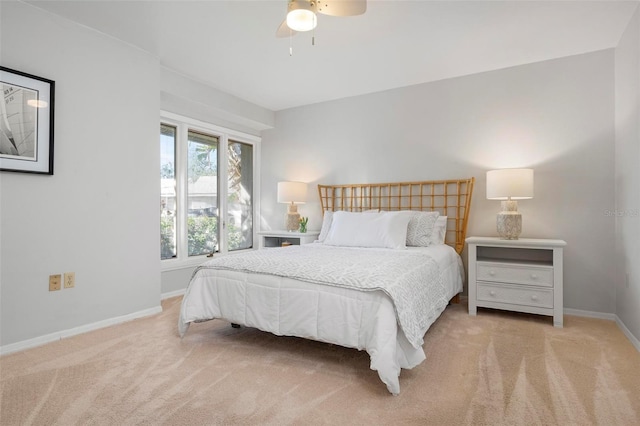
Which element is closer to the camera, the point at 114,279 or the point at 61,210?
the point at 61,210

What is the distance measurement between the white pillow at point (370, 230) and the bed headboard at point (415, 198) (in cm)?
62

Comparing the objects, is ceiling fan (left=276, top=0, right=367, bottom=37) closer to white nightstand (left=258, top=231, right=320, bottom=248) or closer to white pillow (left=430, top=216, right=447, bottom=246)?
white pillow (left=430, top=216, right=447, bottom=246)

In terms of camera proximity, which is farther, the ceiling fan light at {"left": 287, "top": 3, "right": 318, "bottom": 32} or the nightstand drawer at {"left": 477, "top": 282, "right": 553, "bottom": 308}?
the nightstand drawer at {"left": 477, "top": 282, "right": 553, "bottom": 308}

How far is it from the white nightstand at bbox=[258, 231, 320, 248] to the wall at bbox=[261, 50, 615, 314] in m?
0.81

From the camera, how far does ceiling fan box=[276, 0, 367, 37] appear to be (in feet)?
6.61

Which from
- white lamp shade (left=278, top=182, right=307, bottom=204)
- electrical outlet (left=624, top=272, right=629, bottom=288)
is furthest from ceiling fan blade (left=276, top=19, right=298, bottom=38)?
electrical outlet (left=624, top=272, right=629, bottom=288)

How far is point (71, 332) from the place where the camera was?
106 inches

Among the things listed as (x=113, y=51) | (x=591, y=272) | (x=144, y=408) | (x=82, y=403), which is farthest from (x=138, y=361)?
(x=591, y=272)

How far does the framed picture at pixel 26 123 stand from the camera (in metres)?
2.35

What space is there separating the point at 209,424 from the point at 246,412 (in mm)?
171

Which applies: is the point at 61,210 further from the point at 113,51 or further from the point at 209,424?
the point at 209,424

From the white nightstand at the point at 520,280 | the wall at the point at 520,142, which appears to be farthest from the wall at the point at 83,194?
the white nightstand at the point at 520,280

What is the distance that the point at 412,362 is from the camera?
190 cm

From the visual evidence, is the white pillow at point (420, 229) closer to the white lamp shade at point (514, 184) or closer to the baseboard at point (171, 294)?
the white lamp shade at point (514, 184)
